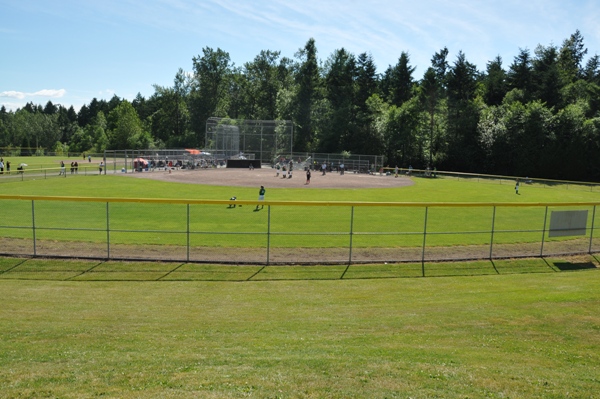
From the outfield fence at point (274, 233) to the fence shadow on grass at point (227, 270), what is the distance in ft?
2.04

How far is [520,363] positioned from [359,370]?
2853 mm

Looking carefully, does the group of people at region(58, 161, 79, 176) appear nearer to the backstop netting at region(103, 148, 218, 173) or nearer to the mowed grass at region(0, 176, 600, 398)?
the backstop netting at region(103, 148, 218, 173)

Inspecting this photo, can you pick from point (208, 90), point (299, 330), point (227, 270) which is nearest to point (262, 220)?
point (227, 270)

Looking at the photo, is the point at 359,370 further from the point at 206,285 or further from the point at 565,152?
the point at 565,152

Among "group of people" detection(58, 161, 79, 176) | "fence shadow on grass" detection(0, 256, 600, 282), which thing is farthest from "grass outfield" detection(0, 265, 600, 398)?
"group of people" detection(58, 161, 79, 176)

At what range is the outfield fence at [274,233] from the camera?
1723 cm

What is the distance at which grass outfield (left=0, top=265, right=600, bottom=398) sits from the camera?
6.31 metres

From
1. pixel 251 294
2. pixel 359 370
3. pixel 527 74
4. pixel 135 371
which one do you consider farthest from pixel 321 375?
pixel 527 74

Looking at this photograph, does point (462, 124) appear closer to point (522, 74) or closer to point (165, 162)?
point (522, 74)

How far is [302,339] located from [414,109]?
244 ft

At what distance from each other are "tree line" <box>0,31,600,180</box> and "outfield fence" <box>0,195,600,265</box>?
4702 centimetres

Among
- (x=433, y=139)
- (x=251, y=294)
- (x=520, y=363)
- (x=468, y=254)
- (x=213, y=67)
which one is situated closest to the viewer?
(x=520, y=363)

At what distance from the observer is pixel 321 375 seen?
6.68m

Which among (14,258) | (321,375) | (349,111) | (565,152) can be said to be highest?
(349,111)
